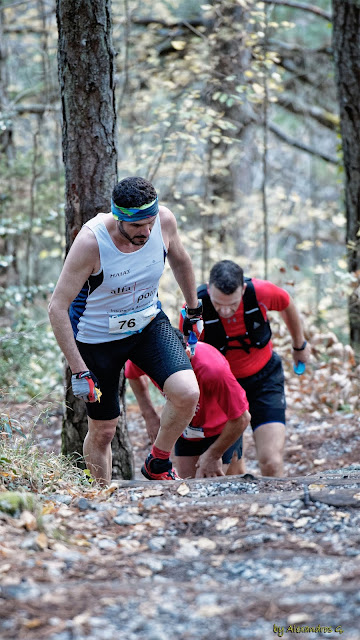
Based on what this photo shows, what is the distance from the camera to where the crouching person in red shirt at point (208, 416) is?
511 cm

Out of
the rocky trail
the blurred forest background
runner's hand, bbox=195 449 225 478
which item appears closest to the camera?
the rocky trail

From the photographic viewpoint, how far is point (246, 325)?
573cm

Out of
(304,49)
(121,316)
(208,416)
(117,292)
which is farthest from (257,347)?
(304,49)

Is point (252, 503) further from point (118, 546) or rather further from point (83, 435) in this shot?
point (83, 435)

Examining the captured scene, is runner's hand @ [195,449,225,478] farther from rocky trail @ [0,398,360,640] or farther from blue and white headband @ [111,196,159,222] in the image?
blue and white headband @ [111,196,159,222]

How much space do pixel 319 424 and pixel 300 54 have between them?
775 cm

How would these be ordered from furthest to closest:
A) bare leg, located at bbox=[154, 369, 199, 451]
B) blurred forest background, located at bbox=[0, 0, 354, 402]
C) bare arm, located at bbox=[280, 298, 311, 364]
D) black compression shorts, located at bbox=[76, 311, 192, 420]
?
blurred forest background, located at bbox=[0, 0, 354, 402]
bare arm, located at bbox=[280, 298, 311, 364]
black compression shorts, located at bbox=[76, 311, 192, 420]
bare leg, located at bbox=[154, 369, 199, 451]

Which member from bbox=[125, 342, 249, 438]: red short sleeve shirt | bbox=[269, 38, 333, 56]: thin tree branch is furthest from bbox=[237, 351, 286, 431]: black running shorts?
bbox=[269, 38, 333, 56]: thin tree branch

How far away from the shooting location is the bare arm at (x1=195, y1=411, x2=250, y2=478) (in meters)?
5.09

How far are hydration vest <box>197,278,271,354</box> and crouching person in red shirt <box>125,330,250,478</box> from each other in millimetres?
307

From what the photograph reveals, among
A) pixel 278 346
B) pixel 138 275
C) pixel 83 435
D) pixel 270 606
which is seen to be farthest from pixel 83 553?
pixel 278 346

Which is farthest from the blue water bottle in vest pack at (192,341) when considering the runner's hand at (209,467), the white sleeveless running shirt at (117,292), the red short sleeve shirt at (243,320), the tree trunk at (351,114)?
the tree trunk at (351,114)

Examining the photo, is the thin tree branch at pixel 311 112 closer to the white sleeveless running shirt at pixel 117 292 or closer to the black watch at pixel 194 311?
the black watch at pixel 194 311

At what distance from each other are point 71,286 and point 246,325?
1.99 m
